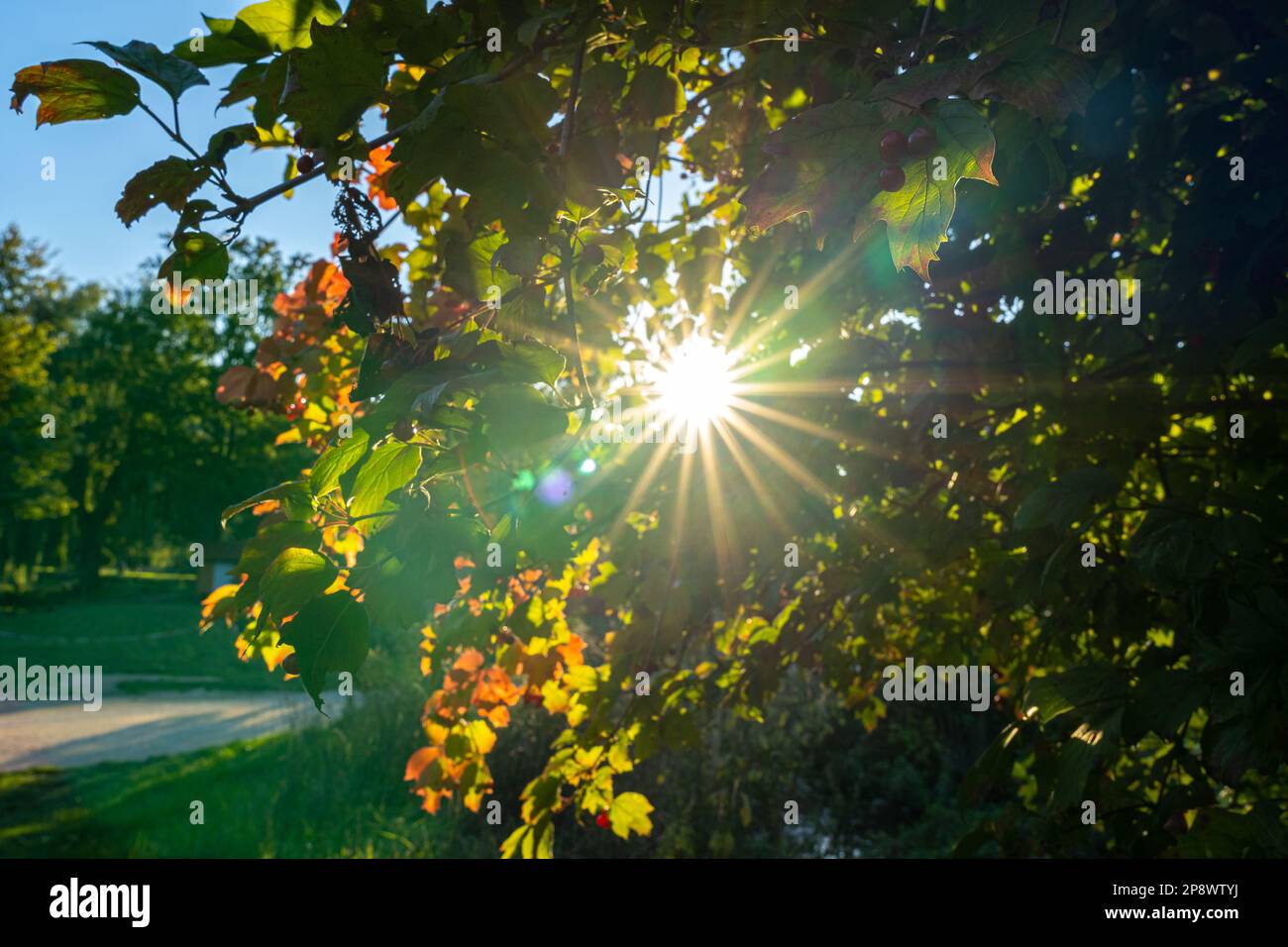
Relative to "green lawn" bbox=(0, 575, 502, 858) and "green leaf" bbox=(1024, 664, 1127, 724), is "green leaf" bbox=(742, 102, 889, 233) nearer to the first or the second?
"green leaf" bbox=(1024, 664, 1127, 724)

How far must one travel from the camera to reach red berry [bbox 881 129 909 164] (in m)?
1.15

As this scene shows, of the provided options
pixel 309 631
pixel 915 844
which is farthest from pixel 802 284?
pixel 915 844

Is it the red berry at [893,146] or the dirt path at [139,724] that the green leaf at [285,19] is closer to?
the red berry at [893,146]

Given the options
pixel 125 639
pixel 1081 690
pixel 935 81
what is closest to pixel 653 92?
pixel 935 81

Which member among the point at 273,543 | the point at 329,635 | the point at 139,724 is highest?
the point at 273,543

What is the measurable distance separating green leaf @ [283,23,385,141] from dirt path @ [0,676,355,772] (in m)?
8.45

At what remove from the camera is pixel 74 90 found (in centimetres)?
132

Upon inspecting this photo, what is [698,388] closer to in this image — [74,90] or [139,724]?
[74,90]

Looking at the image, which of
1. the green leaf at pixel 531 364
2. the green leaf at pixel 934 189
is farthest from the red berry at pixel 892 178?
the green leaf at pixel 531 364

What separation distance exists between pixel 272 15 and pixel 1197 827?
2.80 meters

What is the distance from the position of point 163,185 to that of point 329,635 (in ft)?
2.38

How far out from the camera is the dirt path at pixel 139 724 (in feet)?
34.1

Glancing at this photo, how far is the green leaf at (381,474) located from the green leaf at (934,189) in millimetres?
699

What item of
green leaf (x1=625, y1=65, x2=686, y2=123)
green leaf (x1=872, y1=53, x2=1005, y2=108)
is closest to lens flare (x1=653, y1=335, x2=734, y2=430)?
green leaf (x1=625, y1=65, x2=686, y2=123)
